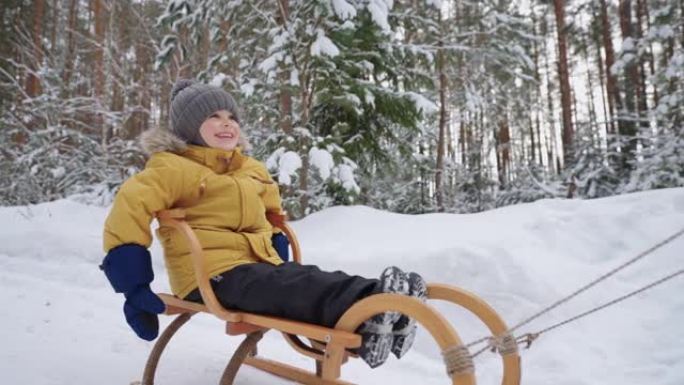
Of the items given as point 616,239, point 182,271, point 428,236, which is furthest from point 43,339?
point 616,239

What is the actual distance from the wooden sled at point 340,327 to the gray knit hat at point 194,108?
625 mm

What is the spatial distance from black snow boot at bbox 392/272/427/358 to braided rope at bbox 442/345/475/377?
31cm

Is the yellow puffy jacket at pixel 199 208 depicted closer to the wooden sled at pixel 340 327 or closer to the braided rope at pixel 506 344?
the wooden sled at pixel 340 327

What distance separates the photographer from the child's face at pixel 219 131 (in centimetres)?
264

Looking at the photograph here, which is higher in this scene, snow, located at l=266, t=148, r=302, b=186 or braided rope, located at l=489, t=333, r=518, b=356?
snow, located at l=266, t=148, r=302, b=186

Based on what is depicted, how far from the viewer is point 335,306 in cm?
179

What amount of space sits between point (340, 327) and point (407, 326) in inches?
10.4

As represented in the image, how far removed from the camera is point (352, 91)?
20.6ft

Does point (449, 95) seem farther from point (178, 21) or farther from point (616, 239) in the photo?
point (616, 239)

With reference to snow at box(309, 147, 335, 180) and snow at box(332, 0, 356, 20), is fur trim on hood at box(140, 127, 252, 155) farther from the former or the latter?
snow at box(332, 0, 356, 20)

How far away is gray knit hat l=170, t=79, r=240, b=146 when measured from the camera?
8.75 ft

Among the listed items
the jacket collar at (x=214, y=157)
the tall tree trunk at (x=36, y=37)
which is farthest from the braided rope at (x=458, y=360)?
the tall tree trunk at (x=36, y=37)

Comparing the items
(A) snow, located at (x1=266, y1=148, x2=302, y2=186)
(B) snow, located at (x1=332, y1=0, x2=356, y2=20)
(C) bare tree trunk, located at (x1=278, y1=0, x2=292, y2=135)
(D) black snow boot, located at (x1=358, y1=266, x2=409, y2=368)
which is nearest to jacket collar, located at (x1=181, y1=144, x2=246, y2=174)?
(D) black snow boot, located at (x1=358, y1=266, x2=409, y2=368)

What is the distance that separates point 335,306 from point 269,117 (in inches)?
220
